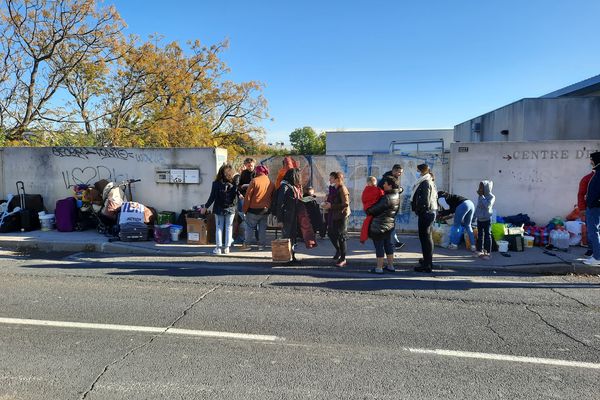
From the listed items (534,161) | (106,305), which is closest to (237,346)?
(106,305)

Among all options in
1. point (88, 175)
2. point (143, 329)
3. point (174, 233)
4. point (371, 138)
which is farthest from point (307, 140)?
point (143, 329)

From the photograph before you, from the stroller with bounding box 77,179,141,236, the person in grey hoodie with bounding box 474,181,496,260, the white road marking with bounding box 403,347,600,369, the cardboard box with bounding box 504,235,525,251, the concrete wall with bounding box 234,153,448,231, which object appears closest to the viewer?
the white road marking with bounding box 403,347,600,369

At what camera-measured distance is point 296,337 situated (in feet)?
13.1

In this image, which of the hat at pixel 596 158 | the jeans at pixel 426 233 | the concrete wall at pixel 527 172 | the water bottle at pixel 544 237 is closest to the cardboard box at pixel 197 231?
the jeans at pixel 426 233

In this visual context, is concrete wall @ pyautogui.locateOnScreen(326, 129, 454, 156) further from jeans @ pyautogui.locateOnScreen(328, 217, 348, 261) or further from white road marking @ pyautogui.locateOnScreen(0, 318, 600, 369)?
white road marking @ pyautogui.locateOnScreen(0, 318, 600, 369)

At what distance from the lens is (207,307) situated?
191 inches

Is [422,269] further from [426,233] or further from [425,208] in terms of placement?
[425,208]

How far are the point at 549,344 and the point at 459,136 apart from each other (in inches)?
1132

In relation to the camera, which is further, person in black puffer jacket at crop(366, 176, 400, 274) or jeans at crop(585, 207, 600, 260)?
jeans at crop(585, 207, 600, 260)

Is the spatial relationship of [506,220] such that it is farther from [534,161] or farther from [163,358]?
[163,358]

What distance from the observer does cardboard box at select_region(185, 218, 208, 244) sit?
8.99 meters

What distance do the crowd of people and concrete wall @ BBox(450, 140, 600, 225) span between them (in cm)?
158

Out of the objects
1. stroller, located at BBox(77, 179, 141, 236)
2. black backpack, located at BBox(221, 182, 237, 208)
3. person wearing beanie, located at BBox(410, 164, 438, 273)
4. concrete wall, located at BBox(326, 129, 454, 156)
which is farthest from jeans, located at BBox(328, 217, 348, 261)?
concrete wall, located at BBox(326, 129, 454, 156)

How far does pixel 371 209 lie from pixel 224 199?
299 centimetres
